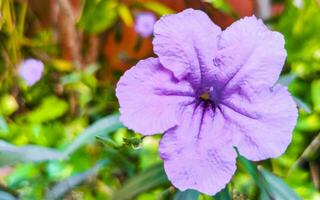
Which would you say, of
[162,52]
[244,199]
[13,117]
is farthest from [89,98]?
[162,52]

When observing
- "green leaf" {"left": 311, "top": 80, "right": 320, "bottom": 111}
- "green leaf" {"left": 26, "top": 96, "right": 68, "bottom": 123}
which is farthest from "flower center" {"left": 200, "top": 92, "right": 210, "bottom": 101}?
"green leaf" {"left": 26, "top": 96, "right": 68, "bottom": 123}

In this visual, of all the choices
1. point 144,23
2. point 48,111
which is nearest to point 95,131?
point 48,111

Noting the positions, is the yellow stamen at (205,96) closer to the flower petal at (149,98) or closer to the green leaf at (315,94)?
the flower petal at (149,98)

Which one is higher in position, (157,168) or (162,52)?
(162,52)

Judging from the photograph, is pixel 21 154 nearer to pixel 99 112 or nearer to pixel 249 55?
pixel 249 55

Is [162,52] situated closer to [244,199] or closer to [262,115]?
[262,115]

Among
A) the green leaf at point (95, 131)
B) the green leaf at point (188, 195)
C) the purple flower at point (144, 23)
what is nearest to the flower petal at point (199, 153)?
the green leaf at point (188, 195)
